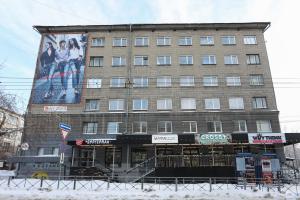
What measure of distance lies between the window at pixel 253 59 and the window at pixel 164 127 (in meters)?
13.1

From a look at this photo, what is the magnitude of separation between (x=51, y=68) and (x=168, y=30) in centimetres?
1599

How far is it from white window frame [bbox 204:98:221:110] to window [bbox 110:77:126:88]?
10.3 meters

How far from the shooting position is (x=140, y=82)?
107ft

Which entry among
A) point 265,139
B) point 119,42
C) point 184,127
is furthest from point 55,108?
point 265,139

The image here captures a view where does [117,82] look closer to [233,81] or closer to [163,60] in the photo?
[163,60]

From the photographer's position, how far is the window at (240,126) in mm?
29875

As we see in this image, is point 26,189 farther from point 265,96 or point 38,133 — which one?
point 265,96

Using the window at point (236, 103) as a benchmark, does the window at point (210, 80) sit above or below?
above

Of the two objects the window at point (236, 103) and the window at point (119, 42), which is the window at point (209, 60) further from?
the window at point (119, 42)

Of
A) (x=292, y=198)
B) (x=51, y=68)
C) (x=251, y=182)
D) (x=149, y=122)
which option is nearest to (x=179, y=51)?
(x=149, y=122)

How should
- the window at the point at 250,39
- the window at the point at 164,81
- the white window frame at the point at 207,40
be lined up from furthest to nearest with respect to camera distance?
1. the white window frame at the point at 207,40
2. the window at the point at 250,39
3. the window at the point at 164,81

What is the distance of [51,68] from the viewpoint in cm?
3275

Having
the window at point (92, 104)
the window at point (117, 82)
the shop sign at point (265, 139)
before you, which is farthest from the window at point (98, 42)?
the shop sign at point (265, 139)

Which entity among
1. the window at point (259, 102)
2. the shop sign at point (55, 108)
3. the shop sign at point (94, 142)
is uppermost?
the window at point (259, 102)
